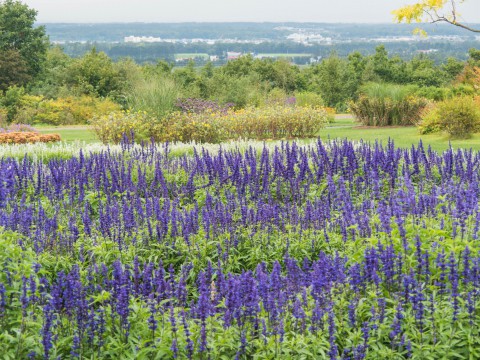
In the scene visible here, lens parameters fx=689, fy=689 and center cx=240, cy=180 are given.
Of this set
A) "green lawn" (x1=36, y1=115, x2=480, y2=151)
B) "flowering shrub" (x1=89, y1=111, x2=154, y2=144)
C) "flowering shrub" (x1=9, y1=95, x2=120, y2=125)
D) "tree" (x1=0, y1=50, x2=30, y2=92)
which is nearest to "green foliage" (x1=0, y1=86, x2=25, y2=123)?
"flowering shrub" (x1=9, y1=95, x2=120, y2=125)

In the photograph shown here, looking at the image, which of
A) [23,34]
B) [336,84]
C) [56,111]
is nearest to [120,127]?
[56,111]

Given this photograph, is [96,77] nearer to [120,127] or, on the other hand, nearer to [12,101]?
[12,101]

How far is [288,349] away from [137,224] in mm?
3305

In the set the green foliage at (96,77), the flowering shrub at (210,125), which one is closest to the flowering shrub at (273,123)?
the flowering shrub at (210,125)

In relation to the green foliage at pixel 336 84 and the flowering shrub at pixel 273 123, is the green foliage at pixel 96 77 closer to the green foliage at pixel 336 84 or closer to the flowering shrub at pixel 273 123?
the green foliage at pixel 336 84

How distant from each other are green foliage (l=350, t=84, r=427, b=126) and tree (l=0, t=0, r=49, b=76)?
107 feet

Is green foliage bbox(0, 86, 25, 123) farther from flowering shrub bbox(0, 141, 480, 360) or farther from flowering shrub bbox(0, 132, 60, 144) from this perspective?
flowering shrub bbox(0, 141, 480, 360)

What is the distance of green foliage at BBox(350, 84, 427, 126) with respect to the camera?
24766 millimetres

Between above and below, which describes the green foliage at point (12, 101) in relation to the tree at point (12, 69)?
below

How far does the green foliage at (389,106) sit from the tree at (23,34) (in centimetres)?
3269

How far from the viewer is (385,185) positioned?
9.70 metres

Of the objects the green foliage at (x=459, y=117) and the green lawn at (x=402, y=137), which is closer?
the green lawn at (x=402, y=137)

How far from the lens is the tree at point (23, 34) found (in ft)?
169

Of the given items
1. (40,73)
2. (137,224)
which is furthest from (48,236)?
(40,73)
